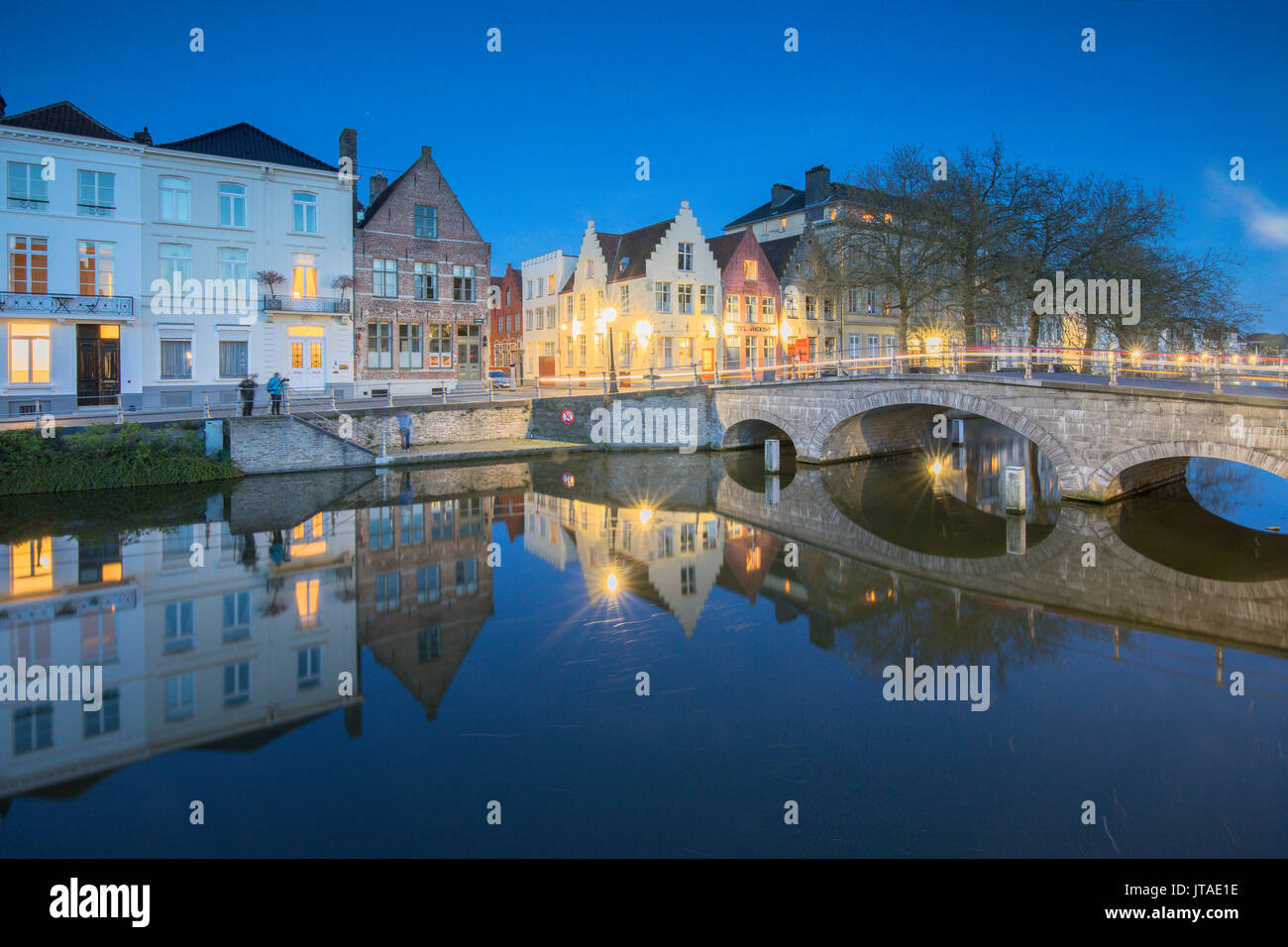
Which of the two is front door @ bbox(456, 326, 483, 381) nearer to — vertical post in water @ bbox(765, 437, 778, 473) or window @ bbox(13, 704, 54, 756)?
vertical post in water @ bbox(765, 437, 778, 473)

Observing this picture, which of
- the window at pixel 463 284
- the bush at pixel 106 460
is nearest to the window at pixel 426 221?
the window at pixel 463 284

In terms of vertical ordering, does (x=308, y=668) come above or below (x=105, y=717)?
above

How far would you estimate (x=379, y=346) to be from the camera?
1372 inches

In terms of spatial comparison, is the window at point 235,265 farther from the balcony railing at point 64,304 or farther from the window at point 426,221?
the window at point 426,221

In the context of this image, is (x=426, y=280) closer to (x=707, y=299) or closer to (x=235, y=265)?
(x=235, y=265)

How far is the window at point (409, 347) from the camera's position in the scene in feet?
116

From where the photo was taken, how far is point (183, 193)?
3014 centimetres

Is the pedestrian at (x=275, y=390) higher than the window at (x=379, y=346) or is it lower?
lower

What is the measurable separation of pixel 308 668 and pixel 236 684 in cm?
76

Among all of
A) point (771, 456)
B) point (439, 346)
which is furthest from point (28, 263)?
point (771, 456)

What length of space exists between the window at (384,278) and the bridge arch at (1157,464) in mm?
27624

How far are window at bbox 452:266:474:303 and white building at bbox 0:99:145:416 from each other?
12.2 m

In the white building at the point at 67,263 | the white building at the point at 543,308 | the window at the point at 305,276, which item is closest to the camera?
the white building at the point at 67,263
